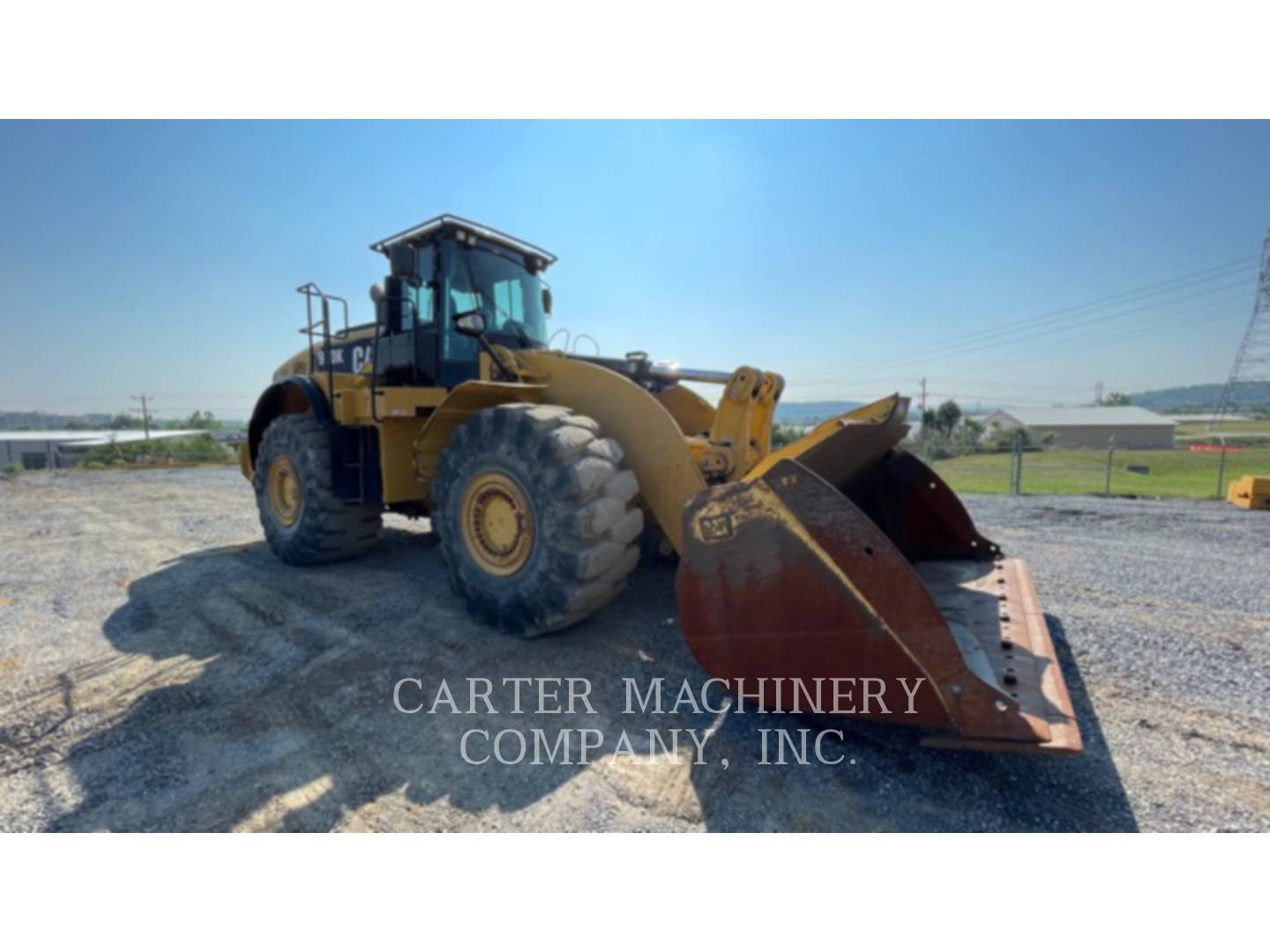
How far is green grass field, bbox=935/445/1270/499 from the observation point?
522 inches

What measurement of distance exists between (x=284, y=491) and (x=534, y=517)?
3.98 metres

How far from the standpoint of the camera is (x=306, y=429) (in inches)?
218

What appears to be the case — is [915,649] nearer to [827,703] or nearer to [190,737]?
[827,703]

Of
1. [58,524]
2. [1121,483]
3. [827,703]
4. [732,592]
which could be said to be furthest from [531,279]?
[1121,483]

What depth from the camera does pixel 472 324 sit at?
4.30 meters

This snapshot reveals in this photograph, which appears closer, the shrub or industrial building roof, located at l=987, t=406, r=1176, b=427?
the shrub

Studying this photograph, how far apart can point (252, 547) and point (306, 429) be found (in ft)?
7.52

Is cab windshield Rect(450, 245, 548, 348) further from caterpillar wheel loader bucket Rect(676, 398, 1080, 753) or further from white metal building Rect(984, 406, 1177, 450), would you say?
white metal building Rect(984, 406, 1177, 450)

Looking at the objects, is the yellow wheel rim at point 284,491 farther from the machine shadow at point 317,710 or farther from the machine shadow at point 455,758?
the machine shadow at point 455,758

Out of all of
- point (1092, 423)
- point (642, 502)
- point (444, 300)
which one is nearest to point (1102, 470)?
point (642, 502)

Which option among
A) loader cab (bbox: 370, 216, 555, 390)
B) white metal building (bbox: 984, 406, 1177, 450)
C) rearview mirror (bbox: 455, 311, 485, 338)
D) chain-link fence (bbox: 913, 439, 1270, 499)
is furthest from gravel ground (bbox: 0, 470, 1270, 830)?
white metal building (bbox: 984, 406, 1177, 450)

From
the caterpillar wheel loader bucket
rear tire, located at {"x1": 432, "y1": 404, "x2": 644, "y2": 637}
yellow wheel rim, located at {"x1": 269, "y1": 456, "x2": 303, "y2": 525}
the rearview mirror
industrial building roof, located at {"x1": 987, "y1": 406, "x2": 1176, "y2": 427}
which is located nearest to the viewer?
the caterpillar wheel loader bucket

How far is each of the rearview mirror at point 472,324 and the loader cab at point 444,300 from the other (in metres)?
0.41

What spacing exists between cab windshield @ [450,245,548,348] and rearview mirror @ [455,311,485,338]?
44 cm
